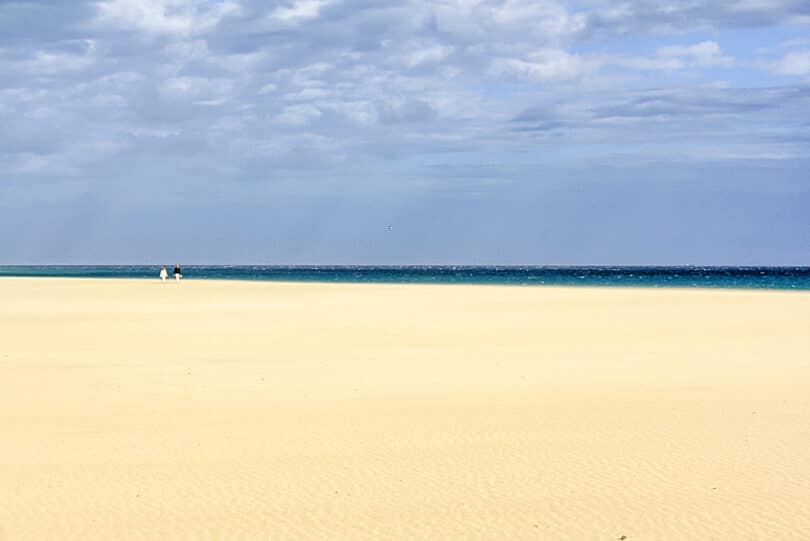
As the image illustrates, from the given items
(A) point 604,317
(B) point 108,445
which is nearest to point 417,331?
(A) point 604,317

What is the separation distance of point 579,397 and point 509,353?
5.62 metres

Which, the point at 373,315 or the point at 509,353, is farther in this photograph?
the point at 373,315

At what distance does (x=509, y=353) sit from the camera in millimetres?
18469

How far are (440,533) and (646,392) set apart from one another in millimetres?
7194

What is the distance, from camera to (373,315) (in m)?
29.8

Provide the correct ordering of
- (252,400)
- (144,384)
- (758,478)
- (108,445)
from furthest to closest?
(144,384) → (252,400) → (108,445) → (758,478)

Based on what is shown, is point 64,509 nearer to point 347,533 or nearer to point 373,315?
point 347,533

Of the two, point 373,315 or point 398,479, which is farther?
point 373,315

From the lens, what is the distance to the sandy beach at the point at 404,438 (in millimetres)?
7227

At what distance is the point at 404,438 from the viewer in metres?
10.1

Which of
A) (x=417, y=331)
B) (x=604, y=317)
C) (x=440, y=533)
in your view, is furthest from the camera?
(x=604, y=317)

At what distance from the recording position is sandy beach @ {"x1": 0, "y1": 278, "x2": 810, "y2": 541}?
723 centimetres

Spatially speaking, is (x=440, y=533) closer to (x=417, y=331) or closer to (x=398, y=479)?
(x=398, y=479)

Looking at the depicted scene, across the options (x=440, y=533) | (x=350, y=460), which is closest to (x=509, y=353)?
(x=350, y=460)
